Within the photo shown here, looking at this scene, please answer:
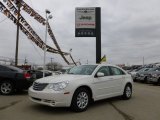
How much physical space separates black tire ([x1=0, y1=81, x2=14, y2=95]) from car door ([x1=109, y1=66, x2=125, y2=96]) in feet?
15.7

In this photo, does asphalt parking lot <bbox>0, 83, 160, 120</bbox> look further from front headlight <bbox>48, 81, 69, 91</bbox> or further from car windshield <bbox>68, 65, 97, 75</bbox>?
car windshield <bbox>68, 65, 97, 75</bbox>

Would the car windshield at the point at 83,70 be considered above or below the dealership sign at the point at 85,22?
below

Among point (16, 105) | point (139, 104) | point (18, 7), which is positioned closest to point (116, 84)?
point (139, 104)

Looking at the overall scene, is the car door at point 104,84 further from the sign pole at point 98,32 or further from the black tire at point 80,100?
the sign pole at point 98,32

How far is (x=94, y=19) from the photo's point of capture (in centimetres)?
2434

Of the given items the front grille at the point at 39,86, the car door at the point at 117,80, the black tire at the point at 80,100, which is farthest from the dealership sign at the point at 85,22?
the front grille at the point at 39,86

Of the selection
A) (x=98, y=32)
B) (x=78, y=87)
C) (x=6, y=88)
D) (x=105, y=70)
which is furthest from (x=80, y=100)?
(x=98, y=32)

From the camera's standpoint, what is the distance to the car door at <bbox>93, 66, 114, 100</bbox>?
880 centimetres

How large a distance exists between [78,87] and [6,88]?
16.9 feet

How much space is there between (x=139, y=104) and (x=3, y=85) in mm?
6229

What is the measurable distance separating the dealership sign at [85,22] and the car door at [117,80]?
14.2 meters

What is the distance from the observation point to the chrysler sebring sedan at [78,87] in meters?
7.57

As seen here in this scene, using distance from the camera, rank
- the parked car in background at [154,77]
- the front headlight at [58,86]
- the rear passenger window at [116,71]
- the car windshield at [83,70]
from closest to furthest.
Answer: the front headlight at [58,86], the car windshield at [83,70], the rear passenger window at [116,71], the parked car in background at [154,77]

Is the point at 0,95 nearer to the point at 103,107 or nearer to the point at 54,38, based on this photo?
the point at 103,107
